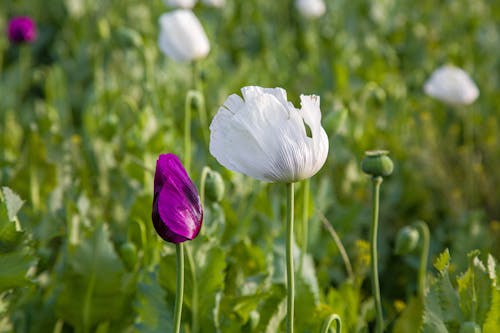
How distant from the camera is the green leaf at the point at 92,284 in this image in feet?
4.40

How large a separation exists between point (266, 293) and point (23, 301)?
50cm

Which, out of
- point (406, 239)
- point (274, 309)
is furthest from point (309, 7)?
point (274, 309)

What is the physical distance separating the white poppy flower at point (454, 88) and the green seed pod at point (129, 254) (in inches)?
45.8

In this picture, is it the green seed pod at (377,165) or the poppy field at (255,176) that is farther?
the green seed pod at (377,165)

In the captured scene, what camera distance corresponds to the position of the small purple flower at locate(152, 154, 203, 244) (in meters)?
0.79

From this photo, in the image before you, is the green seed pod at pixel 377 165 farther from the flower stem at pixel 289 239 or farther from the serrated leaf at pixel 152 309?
the serrated leaf at pixel 152 309

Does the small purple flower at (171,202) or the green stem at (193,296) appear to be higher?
the small purple flower at (171,202)

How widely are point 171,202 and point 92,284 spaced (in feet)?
2.02

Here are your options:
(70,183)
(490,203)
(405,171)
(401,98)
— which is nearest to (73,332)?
(70,183)

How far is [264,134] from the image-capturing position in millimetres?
860

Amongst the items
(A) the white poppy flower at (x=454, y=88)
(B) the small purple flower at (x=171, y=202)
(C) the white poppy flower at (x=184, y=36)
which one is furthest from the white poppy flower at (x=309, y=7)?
(B) the small purple flower at (x=171, y=202)

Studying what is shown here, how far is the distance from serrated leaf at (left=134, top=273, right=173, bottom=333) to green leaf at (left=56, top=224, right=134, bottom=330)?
0.46ft

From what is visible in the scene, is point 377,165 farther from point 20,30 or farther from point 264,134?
point 20,30

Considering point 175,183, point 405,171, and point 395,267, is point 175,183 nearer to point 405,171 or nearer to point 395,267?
point 395,267
